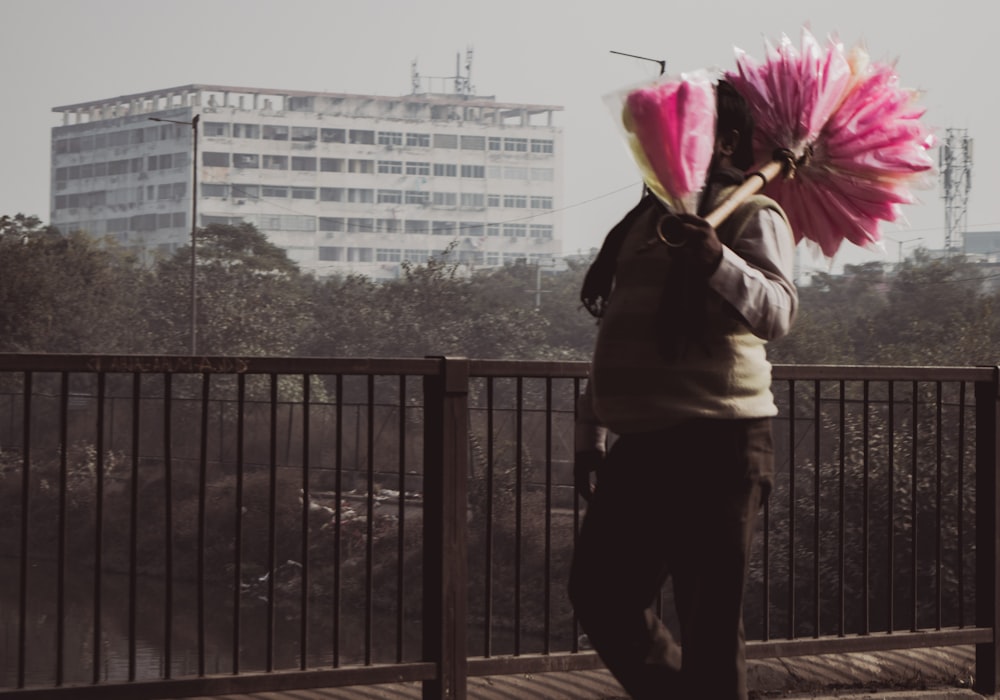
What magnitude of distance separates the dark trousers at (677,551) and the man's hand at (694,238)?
405 mm

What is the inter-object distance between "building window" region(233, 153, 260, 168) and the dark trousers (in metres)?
147

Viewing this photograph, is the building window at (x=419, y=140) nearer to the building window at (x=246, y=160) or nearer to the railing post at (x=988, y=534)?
the building window at (x=246, y=160)

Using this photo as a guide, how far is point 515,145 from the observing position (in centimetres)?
15912

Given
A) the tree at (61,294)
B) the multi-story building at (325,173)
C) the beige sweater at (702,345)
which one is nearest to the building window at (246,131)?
the multi-story building at (325,173)

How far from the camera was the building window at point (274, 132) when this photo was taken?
14675 cm

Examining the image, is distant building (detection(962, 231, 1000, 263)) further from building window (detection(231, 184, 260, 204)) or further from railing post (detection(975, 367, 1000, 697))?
railing post (detection(975, 367, 1000, 697))

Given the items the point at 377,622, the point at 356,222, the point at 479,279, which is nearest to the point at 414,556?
the point at 377,622

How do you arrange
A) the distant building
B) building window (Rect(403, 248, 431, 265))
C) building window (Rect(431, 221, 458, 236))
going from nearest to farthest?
1. the distant building
2. building window (Rect(403, 248, 431, 265))
3. building window (Rect(431, 221, 458, 236))

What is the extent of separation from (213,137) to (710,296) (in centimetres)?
14697

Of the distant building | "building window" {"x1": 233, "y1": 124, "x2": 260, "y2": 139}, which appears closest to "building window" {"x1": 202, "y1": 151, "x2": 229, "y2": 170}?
"building window" {"x1": 233, "y1": 124, "x2": 260, "y2": 139}

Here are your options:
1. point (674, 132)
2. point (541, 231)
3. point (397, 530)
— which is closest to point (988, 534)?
point (674, 132)

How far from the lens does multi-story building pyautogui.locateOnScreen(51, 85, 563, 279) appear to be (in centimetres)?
14725

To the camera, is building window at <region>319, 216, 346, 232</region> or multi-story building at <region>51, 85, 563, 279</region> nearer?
multi-story building at <region>51, 85, 563, 279</region>

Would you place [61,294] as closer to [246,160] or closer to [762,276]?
[246,160]
